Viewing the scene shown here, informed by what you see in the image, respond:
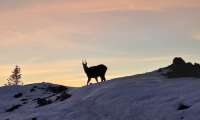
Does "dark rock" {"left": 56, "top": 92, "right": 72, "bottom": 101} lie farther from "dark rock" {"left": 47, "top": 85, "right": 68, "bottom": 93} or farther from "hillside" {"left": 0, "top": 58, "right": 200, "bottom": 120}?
"dark rock" {"left": 47, "top": 85, "right": 68, "bottom": 93}

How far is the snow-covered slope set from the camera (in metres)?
41.2

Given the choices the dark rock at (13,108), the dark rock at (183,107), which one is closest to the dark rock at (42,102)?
the dark rock at (13,108)

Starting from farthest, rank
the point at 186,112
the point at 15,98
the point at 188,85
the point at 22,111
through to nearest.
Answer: the point at 15,98, the point at 22,111, the point at 188,85, the point at 186,112

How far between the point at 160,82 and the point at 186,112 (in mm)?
11490

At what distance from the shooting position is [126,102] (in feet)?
149

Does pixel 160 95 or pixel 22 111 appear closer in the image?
pixel 160 95

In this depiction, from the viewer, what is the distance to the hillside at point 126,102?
4131cm

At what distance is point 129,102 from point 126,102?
10.9 inches

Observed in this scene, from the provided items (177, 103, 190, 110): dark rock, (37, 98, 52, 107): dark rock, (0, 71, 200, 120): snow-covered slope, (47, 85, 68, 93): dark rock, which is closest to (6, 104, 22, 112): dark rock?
(0, 71, 200, 120): snow-covered slope

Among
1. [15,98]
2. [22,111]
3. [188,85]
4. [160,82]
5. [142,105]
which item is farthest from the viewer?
[15,98]

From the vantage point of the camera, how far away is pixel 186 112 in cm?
3928

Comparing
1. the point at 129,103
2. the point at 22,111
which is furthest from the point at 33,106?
the point at 129,103

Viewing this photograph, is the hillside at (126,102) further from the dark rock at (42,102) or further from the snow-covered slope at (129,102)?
the dark rock at (42,102)

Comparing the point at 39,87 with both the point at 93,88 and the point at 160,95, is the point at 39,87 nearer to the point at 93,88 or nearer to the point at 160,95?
the point at 93,88
